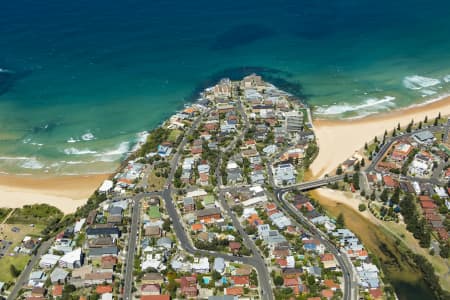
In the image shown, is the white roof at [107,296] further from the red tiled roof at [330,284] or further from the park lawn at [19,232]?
the red tiled roof at [330,284]

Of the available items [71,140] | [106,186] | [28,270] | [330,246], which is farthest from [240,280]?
[71,140]

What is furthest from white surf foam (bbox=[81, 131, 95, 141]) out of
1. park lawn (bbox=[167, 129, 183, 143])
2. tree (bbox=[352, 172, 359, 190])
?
tree (bbox=[352, 172, 359, 190])

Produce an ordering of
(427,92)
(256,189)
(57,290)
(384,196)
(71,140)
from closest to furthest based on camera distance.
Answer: (57,290) < (384,196) < (256,189) < (71,140) < (427,92)

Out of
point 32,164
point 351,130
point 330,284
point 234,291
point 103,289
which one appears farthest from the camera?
point 351,130

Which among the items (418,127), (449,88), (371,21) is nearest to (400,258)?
(418,127)

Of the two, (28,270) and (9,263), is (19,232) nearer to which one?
(9,263)

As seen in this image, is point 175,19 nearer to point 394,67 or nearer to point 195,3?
point 195,3
